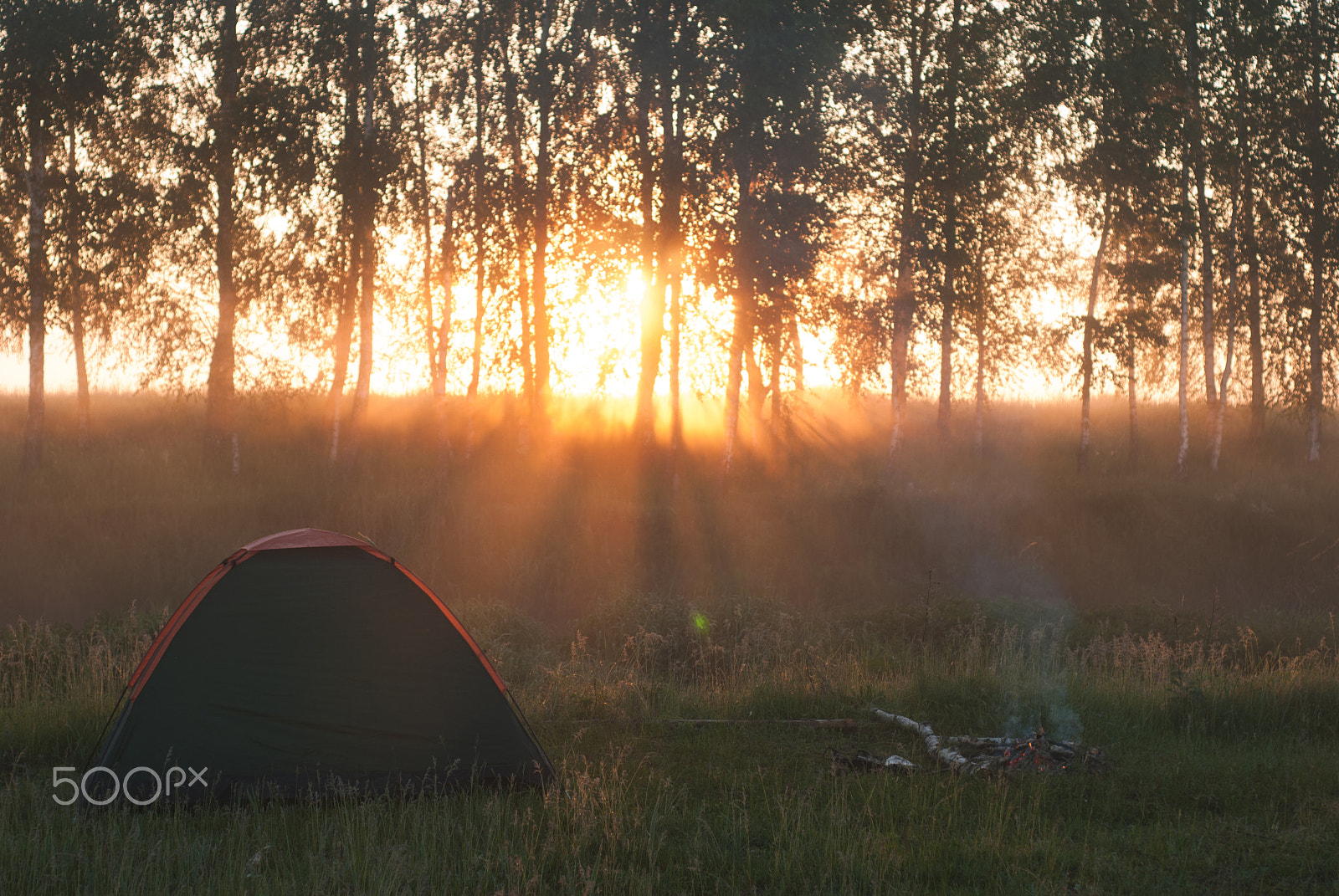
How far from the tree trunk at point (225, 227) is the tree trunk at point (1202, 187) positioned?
21.7 m

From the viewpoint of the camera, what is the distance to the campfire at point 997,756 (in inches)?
274

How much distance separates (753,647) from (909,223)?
12662 mm

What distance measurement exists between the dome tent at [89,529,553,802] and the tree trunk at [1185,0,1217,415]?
73.0 feet

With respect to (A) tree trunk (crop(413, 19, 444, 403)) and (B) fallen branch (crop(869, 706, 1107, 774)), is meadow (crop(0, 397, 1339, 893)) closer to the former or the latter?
(B) fallen branch (crop(869, 706, 1107, 774))

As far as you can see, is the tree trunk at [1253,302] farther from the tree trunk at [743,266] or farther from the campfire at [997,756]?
the campfire at [997,756]

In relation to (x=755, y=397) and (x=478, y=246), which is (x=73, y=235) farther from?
(x=755, y=397)

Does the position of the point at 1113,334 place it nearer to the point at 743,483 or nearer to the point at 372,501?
the point at 743,483

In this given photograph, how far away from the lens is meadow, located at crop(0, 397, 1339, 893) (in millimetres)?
5453

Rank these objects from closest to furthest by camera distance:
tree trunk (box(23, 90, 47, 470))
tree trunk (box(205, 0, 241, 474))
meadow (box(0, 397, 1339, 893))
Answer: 1. meadow (box(0, 397, 1339, 893))
2. tree trunk (box(23, 90, 47, 470))
3. tree trunk (box(205, 0, 241, 474))

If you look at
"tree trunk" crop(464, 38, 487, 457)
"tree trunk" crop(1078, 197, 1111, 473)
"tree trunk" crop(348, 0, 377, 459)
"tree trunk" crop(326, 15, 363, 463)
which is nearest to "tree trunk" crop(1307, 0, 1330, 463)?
"tree trunk" crop(1078, 197, 1111, 473)

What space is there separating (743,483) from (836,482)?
205 centimetres

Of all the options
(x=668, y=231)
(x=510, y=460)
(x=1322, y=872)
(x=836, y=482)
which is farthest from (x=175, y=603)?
(x=1322, y=872)

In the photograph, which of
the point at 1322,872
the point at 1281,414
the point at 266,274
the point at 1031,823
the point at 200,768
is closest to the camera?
the point at 1322,872

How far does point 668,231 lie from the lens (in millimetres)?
19406
